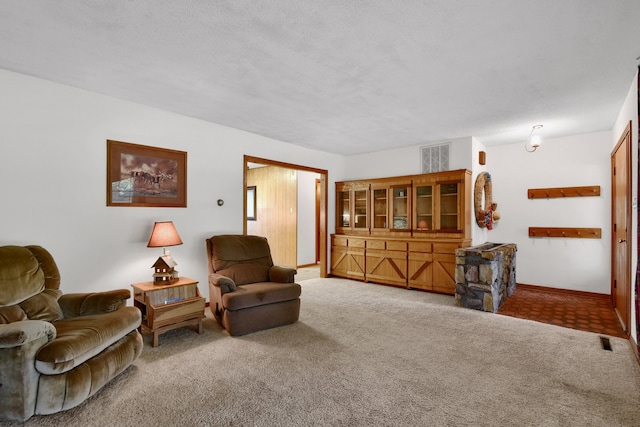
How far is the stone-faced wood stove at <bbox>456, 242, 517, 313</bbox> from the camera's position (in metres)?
4.15

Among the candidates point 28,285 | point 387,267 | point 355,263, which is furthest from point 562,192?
point 28,285

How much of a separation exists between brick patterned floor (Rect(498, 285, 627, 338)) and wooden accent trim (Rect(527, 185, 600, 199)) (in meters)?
1.58

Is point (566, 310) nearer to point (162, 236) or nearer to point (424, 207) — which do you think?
point (424, 207)

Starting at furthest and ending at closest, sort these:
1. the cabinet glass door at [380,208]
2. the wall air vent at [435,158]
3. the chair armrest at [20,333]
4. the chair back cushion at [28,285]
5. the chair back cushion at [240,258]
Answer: the cabinet glass door at [380,208]
the wall air vent at [435,158]
the chair back cushion at [240,258]
the chair back cushion at [28,285]
the chair armrest at [20,333]

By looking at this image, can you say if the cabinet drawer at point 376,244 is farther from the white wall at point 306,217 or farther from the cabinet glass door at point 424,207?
the white wall at point 306,217

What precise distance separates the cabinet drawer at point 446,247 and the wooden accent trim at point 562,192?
1.80m

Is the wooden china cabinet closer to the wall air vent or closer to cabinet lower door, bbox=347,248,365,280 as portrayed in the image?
cabinet lower door, bbox=347,248,365,280

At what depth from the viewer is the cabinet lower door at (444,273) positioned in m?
5.05

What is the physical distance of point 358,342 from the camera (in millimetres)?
Answer: 3143

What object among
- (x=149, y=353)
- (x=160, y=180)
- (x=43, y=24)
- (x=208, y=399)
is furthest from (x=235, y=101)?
(x=208, y=399)

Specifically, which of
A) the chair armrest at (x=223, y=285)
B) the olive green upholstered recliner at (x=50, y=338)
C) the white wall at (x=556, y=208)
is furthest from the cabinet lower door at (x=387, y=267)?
the olive green upholstered recliner at (x=50, y=338)

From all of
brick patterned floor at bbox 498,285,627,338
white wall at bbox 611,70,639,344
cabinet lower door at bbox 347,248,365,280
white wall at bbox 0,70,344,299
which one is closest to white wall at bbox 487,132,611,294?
brick patterned floor at bbox 498,285,627,338

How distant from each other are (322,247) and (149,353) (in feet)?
13.0

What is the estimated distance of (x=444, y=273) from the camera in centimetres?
514
